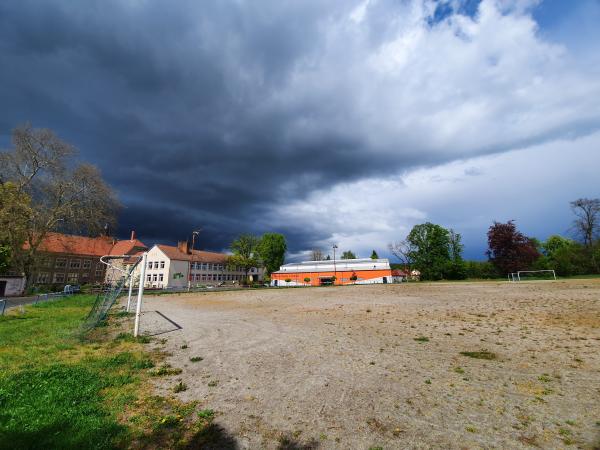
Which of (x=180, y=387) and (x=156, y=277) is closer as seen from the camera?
(x=180, y=387)

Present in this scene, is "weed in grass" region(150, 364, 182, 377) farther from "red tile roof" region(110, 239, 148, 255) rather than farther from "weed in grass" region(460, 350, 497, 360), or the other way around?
"red tile roof" region(110, 239, 148, 255)

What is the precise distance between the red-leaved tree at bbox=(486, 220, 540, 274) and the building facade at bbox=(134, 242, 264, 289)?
67.6 metres

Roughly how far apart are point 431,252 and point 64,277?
322ft

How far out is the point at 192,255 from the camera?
3233 inches

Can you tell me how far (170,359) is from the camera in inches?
339

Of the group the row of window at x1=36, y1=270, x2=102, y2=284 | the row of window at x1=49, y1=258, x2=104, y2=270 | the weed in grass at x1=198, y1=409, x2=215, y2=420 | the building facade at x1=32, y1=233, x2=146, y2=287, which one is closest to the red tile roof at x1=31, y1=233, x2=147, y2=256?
the building facade at x1=32, y1=233, x2=146, y2=287

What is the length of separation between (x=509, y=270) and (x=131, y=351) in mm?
70526

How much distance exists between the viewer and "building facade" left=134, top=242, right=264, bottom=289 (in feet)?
242

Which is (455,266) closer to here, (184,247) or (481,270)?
(481,270)

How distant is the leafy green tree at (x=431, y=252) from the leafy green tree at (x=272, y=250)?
4050cm

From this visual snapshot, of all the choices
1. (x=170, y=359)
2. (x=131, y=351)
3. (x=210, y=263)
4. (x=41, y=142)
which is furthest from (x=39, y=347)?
(x=210, y=263)

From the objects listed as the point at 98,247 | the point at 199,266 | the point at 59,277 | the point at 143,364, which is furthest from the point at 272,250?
the point at 143,364

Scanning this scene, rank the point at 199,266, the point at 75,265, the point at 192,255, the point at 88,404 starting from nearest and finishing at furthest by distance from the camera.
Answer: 1. the point at 88,404
2. the point at 75,265
3. the point at 192,255
4. the point at 199,266

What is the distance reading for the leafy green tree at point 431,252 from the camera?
3059 inches
